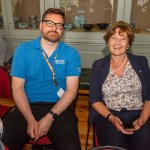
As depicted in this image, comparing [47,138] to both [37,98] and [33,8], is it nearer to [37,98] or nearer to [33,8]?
[37,98]

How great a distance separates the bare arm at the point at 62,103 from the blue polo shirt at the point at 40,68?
0.25 feet

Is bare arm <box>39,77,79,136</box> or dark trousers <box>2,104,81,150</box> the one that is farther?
bare arm <box>39,77,79,136</box>

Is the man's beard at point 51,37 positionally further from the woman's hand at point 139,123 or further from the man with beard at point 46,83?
the woman's hand at point 139,123

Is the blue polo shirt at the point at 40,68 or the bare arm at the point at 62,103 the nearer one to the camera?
the bare arm at the point at 62,103

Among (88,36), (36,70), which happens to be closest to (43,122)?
(36,70)

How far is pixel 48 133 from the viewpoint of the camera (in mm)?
1644

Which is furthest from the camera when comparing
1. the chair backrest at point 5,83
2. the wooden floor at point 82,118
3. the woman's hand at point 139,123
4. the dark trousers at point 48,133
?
the wooden floor at point 82,118

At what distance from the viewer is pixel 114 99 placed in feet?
5.82

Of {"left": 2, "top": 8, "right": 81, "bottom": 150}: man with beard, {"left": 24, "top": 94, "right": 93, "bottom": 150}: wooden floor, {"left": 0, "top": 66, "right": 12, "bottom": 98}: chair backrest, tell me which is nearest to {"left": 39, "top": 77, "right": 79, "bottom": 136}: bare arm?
{"left": 2, "top": 8, "right": 81, "bottom": 150}: man with beard

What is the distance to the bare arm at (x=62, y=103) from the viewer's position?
1627 millimetres

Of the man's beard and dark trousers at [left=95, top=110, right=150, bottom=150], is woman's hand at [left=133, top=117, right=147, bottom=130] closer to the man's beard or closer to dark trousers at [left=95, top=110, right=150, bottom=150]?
dark trousers at [left=95, top=110, right=150, bottom=150]

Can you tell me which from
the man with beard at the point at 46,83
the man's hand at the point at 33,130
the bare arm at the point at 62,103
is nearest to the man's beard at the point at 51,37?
the man with beard at the point at 46,83

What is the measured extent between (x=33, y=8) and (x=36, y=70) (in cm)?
176

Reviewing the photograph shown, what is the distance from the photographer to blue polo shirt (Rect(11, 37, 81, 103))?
181cm
